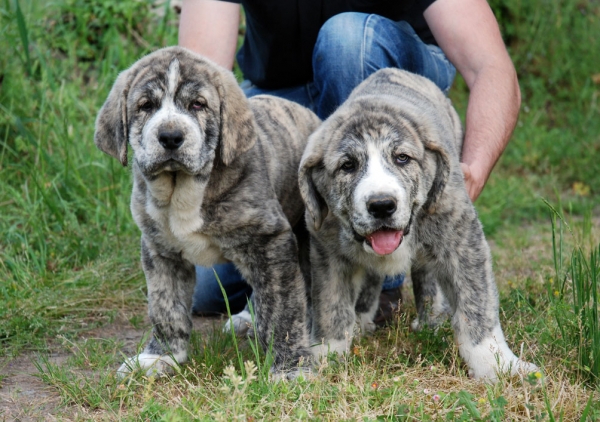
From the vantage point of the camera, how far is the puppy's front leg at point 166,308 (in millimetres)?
3852

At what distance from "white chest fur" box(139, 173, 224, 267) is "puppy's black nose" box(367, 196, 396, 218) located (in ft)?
2.68

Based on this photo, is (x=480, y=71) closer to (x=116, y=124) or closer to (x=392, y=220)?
(x=392, y=220)

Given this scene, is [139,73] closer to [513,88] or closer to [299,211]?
[299,211]

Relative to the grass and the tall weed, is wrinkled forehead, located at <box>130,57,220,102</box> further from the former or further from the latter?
the tall weed

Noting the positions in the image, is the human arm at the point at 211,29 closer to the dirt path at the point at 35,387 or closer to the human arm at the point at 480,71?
the human arm at the point at 480,71

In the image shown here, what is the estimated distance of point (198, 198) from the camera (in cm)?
364

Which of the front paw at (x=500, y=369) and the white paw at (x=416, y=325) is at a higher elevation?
the front paw at (x=500, y=369)

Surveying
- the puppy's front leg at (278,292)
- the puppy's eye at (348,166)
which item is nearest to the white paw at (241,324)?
the puppy's front leg at (278,292)

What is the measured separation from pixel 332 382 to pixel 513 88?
7.23 ft

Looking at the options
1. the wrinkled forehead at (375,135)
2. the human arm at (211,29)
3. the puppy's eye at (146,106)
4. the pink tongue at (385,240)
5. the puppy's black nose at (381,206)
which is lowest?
the pink tongue at (385,240)

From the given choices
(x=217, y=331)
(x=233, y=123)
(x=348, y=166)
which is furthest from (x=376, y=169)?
(x=217, y=331)

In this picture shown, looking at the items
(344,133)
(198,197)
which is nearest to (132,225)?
(198,197)

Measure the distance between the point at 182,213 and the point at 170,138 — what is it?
0.44 m

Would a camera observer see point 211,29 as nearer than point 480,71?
No
